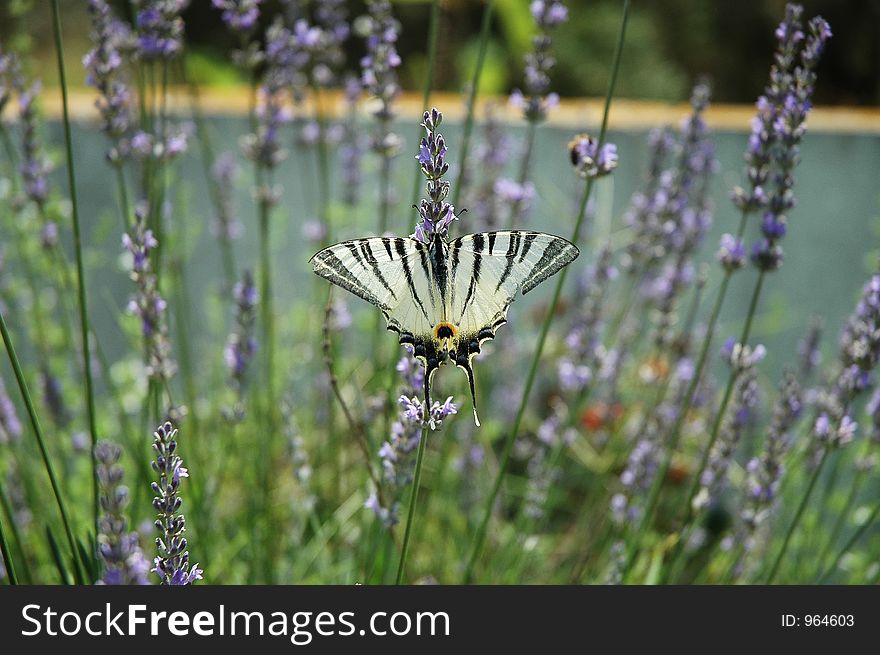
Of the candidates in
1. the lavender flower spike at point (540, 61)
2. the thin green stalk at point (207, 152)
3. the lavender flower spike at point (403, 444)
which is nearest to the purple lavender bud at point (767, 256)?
the lavender flower spike at point (540, 61)

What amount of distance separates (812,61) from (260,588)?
4.40 feet

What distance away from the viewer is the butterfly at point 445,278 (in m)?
1.28

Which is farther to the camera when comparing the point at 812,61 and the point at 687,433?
the point at 687,433

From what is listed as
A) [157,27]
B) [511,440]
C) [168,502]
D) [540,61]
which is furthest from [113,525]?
[540,61]

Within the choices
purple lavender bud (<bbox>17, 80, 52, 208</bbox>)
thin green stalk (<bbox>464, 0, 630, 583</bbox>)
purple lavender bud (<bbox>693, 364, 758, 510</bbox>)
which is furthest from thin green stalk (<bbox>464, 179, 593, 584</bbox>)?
purple lavender bud (<bbox>17, 80, 52, 208</bbox>)

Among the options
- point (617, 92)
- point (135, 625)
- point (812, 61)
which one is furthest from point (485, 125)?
point (617, 92)

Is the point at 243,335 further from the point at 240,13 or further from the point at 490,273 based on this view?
the point at 490,273

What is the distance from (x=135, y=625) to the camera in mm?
1277

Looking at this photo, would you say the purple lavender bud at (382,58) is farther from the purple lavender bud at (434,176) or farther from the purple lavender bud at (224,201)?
the purple lavender bud at (224,201)

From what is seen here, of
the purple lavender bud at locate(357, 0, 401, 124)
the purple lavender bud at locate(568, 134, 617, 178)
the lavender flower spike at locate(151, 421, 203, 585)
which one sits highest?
the purple lavender bud at locate(357, 0, 401, 124)

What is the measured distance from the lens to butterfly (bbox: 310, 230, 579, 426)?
128 cm

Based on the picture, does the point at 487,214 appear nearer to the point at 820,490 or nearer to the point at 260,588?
the point at 260,588

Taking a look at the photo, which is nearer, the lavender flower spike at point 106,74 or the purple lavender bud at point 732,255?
the lavender flower spike at point 106,74

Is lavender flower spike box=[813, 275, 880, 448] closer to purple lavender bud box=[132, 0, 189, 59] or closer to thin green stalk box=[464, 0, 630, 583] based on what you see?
thin green stalk box=[464, 0, 630, 583]
